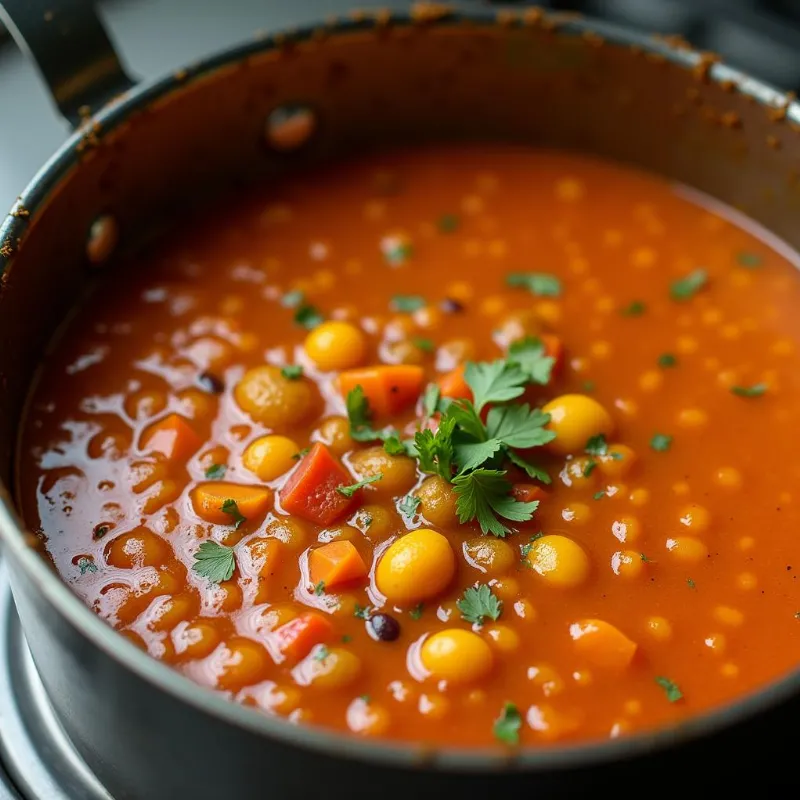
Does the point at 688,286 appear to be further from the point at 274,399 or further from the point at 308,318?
the point at 274,399

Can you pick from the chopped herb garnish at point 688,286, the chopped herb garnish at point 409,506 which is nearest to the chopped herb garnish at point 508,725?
the chopped herb garnish at point 409,506

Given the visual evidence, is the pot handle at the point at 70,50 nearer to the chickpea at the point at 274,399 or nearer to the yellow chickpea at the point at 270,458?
the chickpea at the point at 274,399

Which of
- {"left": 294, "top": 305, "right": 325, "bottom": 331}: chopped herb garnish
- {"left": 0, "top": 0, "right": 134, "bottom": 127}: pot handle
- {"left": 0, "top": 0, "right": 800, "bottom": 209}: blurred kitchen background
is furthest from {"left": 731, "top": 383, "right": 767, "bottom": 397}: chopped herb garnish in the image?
{"left": 0, "top": 0, "right": 134, "bottom": 127}: pot handle

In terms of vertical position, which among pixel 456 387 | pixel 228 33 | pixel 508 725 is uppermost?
pixel 228 33

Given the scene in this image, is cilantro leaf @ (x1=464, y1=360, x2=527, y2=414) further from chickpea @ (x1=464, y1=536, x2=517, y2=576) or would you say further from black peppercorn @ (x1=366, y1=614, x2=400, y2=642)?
black peppercorn @ (x1=366, y1=614, x2=400, y2=642)

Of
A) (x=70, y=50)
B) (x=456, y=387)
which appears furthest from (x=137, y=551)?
(x=70, y=50)

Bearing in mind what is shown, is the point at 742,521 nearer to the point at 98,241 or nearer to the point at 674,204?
the point at 674,204

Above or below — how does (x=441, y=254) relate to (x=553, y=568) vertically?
above

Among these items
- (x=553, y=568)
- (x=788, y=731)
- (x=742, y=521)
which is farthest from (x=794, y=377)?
(x=788, y=731)
